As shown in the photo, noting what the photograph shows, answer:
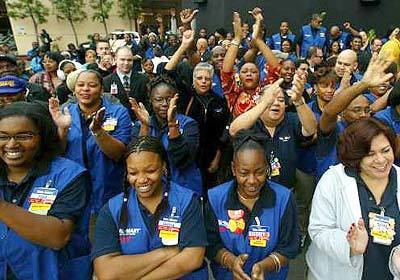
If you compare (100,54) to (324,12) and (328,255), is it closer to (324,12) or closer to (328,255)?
(328,255)

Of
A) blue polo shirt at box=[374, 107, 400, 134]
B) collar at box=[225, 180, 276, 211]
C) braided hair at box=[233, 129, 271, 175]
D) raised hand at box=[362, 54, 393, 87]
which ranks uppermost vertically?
raised hand at box=[362, 54, 393, 87]

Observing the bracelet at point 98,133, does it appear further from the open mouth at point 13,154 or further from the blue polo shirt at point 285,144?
the blue polo shirt at point 285,144

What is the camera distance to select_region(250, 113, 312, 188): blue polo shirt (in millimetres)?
3385

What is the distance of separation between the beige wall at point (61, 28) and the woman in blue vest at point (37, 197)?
2641 centimetres

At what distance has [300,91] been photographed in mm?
3172

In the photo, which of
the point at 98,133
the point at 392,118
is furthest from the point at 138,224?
the point at 392,118

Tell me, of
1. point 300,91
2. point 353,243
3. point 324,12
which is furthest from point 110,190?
point 324,12

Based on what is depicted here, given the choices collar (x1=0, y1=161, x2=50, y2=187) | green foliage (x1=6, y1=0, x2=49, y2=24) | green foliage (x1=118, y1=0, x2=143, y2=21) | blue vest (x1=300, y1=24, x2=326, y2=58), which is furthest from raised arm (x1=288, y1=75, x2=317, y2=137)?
green foliage (x1=118, y1=0, x2=143, y2=21)

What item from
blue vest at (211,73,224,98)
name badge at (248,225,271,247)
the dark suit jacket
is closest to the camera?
name badge at (248,225,271,247)

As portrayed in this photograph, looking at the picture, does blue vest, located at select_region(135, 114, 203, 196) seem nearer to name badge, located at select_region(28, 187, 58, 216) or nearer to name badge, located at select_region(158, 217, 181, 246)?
name badge, located at select_region(158, 217, 181, 246)

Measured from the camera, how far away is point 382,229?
2.27 metres

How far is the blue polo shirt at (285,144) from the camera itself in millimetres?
3385

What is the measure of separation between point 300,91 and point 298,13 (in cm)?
1151

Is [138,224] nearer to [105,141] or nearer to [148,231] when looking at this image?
[148,231]
